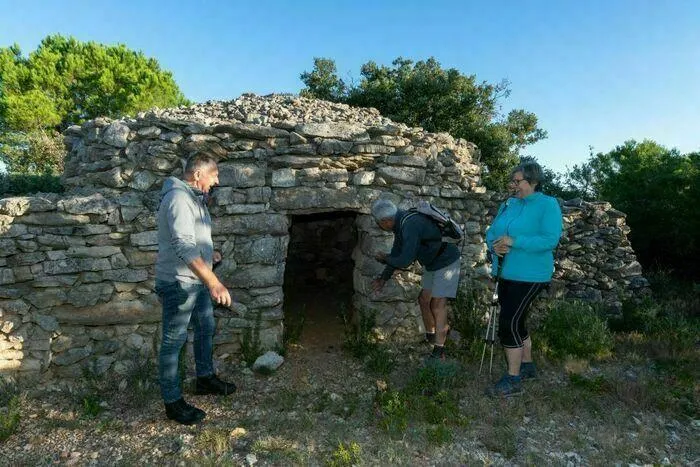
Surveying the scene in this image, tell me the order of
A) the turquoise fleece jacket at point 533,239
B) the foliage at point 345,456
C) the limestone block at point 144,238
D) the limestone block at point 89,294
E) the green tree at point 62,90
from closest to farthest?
1. the foliage at point 345,456
2. the turquoise fleece jacket at point 533,239
3. the limestone block at point 89,294
4. the limestone block at point 144,238
5. the green tree at point 62,90

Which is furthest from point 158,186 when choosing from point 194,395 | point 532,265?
point 532,265

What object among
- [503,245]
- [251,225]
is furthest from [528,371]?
[251,225]

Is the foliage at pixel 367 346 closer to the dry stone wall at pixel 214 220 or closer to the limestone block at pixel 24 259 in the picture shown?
the dry stone wall at pixel 214 220

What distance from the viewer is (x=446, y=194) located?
512 cm

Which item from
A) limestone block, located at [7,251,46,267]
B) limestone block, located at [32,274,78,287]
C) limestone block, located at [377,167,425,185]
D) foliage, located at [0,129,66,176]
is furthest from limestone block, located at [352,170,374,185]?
foliage, located at [0,129,66,176]

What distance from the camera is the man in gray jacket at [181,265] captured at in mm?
2912

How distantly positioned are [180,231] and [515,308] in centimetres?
266

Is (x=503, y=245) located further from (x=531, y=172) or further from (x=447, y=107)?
(x=447, y=107)

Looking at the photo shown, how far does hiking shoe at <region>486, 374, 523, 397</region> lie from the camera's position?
12.3 ft

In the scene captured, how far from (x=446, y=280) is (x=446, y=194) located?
1366mm

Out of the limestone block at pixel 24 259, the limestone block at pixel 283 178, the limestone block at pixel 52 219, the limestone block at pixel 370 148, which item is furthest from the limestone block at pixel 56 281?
the limestone block at pixel 370 148

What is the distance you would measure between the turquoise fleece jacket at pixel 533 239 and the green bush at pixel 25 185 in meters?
6.72

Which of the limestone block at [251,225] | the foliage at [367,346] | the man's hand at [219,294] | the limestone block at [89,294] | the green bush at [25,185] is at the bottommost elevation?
the foliage at [367,346]

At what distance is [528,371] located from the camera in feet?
13.4
